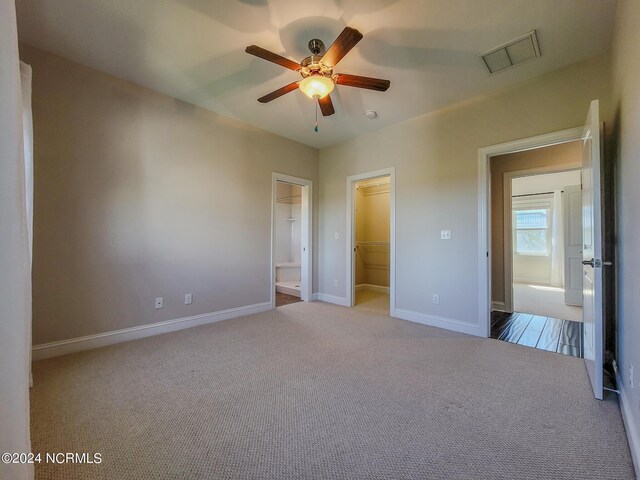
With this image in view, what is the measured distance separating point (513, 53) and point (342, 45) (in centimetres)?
162

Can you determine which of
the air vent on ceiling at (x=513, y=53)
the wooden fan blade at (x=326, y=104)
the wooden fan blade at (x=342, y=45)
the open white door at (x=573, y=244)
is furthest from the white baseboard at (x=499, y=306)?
the wooden fan blade at (x=342, y=45)

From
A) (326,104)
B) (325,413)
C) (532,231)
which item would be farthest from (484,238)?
(532,231)

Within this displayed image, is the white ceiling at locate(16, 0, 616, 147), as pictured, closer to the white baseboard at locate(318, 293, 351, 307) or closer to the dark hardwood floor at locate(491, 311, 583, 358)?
the dark hardwood floor at locate(491, 311, 583, 358)

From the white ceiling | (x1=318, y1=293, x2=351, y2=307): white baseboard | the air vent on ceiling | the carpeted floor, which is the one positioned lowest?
the carpeted floor

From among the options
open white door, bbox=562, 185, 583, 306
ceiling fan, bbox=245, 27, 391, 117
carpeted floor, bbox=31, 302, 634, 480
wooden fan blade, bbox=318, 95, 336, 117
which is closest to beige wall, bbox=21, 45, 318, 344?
carpeted floor, bbox=31, 302, 634, 480

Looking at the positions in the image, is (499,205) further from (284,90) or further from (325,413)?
(325,413)

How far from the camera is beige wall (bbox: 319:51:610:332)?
253 centimetres

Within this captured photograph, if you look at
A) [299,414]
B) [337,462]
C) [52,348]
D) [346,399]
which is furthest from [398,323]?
[52,348]

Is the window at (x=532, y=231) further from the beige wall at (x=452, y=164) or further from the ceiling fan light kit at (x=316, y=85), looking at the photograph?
the ceiling fan light kit at (x=316, y=85)

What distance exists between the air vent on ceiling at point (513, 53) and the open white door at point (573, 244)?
316cm

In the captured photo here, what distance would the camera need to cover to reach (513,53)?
2285 millimetres

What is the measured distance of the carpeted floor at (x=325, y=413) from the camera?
4.12 ft

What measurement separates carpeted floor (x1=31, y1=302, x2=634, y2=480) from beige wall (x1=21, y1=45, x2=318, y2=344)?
56cm

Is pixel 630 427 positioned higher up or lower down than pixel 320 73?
lower down
